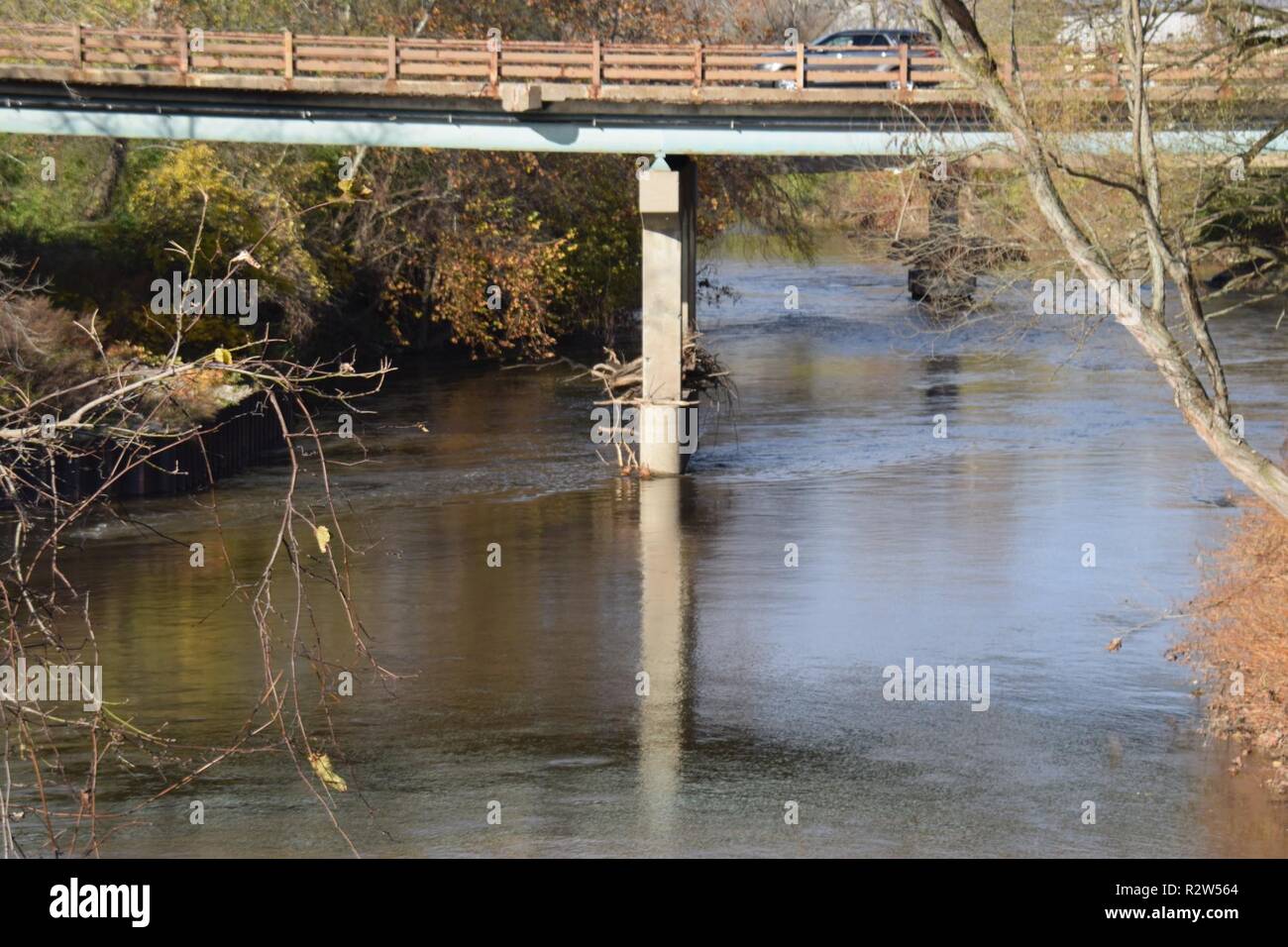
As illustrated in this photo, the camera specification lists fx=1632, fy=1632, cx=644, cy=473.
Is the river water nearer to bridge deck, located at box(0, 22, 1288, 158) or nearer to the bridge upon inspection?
the bridge

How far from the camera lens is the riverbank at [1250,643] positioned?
13992 millimetres

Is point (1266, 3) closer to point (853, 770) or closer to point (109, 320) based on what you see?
point (853, 770)

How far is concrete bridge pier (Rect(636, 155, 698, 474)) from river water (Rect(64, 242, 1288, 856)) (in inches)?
32.7

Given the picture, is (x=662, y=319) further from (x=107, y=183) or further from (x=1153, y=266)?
(x=107, y=183)

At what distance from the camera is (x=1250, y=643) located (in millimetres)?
14305

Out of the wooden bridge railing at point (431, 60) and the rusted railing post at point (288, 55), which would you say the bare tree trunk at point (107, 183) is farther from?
the rusted railing post at point (288, 55)

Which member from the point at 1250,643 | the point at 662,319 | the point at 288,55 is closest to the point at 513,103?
the point at 288,55

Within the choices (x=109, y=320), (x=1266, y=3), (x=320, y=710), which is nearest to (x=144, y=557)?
(x=320, y=710)

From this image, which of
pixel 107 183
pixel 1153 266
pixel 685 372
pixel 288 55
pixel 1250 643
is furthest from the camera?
pixel 107 183

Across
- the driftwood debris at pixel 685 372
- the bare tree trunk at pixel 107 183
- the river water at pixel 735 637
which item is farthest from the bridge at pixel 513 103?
the bare tree trunk at pixel 107 183

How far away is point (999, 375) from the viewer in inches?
1620

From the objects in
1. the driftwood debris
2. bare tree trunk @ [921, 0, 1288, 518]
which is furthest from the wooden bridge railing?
bare tree trunk @ [921, 0, 1288, 518]

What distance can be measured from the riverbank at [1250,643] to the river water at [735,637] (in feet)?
1.23

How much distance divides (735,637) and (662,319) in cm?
1038
